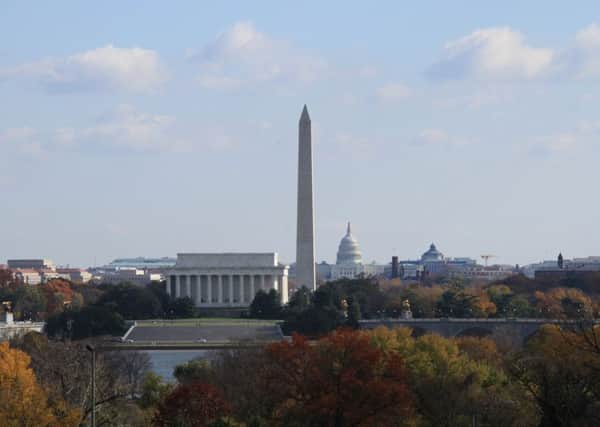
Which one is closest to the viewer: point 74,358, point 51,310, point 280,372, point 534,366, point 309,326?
point 534,366

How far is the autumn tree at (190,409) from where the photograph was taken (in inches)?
2026

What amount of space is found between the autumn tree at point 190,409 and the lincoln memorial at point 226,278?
104m

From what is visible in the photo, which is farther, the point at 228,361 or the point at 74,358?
the point at 228,361

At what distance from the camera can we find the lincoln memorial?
6181 inches

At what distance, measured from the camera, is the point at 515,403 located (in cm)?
5188

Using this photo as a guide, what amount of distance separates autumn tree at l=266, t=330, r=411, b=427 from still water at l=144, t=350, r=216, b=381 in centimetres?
3663

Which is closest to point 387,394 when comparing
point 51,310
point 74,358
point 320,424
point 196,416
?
point 320,424

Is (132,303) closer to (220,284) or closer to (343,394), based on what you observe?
(220,284)

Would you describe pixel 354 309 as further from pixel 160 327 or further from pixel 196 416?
pixel 196 416

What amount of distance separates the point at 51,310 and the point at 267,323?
26770 millimetres

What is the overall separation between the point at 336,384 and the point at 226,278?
105 meters

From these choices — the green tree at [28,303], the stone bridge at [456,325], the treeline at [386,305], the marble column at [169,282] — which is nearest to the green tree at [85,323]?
the treeline at [386,305]

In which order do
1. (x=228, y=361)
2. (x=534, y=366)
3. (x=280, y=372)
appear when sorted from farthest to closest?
(x=228, y=361) → (x=280, y=372) → (x=534, y=366)

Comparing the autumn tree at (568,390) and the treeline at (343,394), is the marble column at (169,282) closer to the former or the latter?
the treeline at (343,394)
